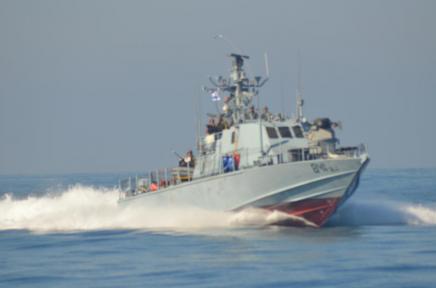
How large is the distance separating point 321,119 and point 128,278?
497 inches

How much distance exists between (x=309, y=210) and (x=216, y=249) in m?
5.62

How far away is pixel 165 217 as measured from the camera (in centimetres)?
3691

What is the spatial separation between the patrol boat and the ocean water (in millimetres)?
686

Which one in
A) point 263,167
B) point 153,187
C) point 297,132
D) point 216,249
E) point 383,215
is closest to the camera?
point 216,249

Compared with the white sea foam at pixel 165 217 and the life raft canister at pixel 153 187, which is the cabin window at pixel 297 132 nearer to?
the white sea foam at pixel 165 217

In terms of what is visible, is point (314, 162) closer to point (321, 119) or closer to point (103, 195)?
point (321, 119)

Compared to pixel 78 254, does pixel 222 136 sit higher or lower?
higher

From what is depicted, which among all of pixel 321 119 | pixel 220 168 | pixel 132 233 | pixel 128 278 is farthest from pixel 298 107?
pixel 128 278

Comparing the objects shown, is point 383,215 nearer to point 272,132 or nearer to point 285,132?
point 285,132

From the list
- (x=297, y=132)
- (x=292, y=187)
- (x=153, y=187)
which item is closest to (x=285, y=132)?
(x=297, y=132)

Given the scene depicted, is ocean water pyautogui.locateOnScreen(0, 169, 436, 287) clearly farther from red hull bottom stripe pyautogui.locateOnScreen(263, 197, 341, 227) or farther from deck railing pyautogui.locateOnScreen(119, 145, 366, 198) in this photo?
deck railing pyautogui.locateOnScreen(119, 145, 366, 198)

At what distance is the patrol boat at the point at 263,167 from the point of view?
1304 inches

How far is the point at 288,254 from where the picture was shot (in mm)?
27938

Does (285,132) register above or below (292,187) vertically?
above
